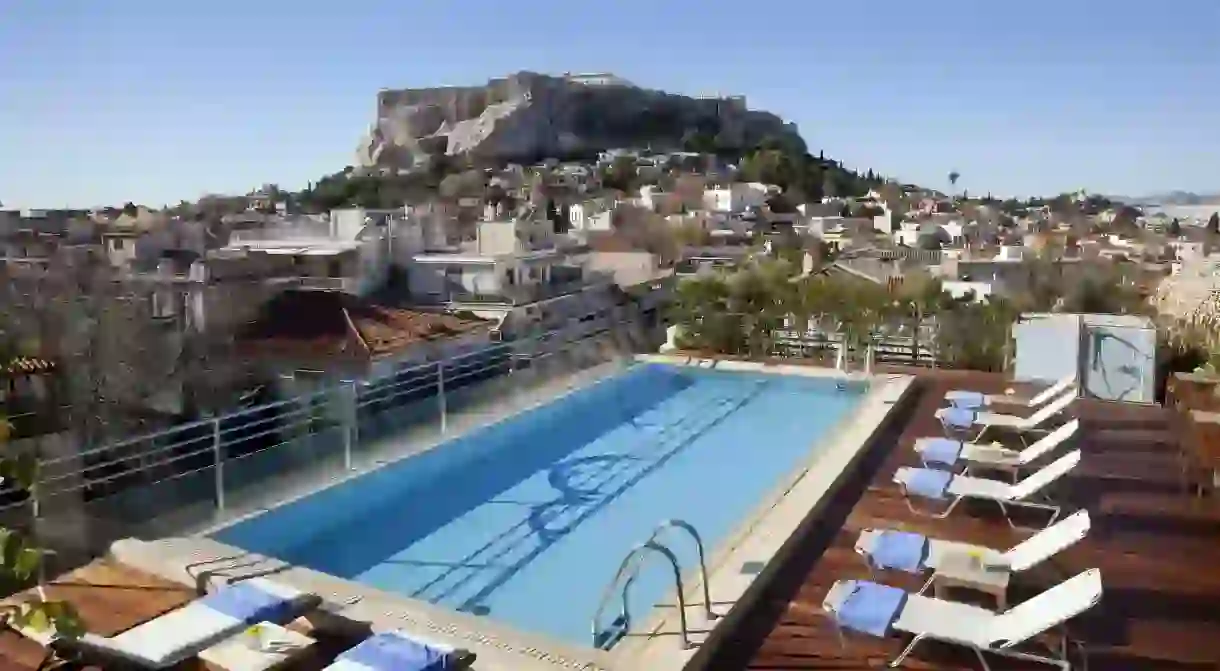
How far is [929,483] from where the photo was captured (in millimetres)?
5320

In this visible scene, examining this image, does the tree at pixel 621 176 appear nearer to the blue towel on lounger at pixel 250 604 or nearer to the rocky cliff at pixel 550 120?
the rocky cliff at pixel 550 120

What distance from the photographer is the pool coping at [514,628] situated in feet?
11.9

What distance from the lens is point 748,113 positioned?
350ft

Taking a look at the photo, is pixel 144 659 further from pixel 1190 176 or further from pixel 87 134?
pixel 1190 176

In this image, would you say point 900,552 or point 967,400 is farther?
point 967,400

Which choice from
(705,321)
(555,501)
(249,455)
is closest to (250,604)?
(249,455)

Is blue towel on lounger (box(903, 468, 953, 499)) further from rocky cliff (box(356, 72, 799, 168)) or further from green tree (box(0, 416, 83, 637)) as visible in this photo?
rocky cliff (box(356, 72, 799, 168))

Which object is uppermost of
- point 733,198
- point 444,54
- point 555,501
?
point 444,54

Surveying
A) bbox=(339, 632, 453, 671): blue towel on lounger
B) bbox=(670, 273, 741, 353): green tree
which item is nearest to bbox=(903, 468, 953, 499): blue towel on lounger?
bbox=(339, 632, 453, 671): blue towel on lounger

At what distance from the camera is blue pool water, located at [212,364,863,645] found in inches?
198

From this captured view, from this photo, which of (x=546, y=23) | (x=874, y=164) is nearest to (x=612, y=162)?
(x=874, y=164)

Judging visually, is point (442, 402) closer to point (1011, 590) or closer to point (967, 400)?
point (967, 400)

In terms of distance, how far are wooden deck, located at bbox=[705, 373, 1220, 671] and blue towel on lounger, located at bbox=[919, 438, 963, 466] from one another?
0.84 ft

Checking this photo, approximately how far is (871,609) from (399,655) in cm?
169
